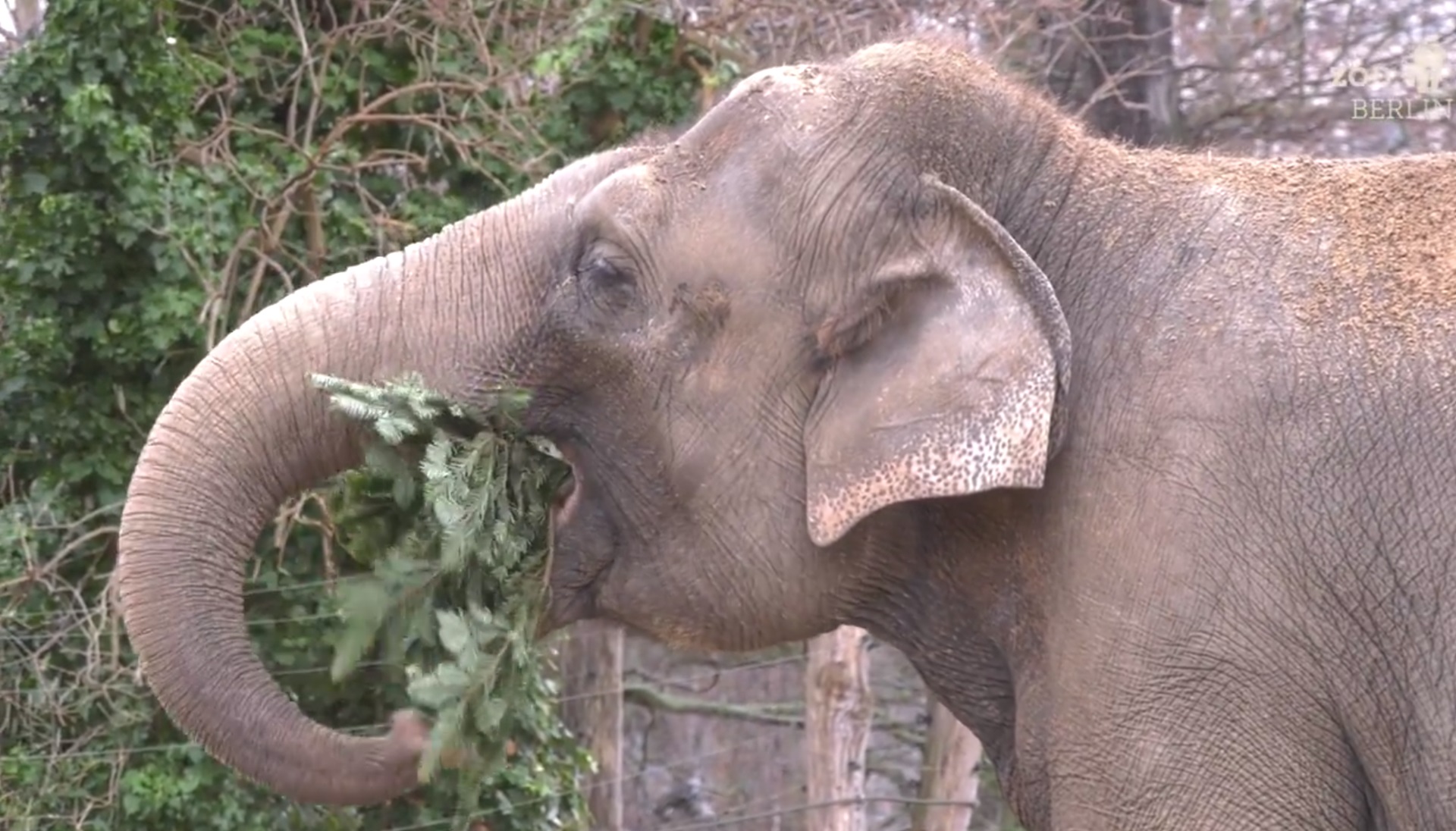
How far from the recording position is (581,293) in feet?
12.9

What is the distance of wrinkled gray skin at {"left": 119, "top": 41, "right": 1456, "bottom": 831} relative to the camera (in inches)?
137

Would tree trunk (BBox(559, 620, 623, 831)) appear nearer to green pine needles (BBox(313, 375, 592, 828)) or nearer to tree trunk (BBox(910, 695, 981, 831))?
tree trunk (BBox(910, 695, 981, 831))

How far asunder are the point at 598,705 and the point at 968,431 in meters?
5.55

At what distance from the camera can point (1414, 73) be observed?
9273 millimetres

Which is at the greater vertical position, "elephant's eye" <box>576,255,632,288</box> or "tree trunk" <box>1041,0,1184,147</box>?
"elephant's eye" <box>576,255,632,288</box>

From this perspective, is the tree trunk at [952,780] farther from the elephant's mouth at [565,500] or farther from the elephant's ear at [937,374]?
the elephant's ear at [937,374]

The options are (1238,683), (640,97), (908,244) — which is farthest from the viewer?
(640,97)

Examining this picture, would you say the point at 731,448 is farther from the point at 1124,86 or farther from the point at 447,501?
the point at 1124,86

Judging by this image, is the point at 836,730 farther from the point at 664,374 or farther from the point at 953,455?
the point at 953,455

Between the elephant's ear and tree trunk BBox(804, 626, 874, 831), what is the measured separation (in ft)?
15.6

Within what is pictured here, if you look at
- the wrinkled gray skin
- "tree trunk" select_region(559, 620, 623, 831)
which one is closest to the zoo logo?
"tree trunk" select_region(559, 620, 623, 831)

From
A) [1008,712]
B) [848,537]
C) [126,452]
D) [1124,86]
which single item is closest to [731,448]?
[848,537]

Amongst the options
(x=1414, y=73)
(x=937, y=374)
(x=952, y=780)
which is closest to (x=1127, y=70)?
(x=1414, y=73)

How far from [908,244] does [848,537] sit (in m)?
0.52
